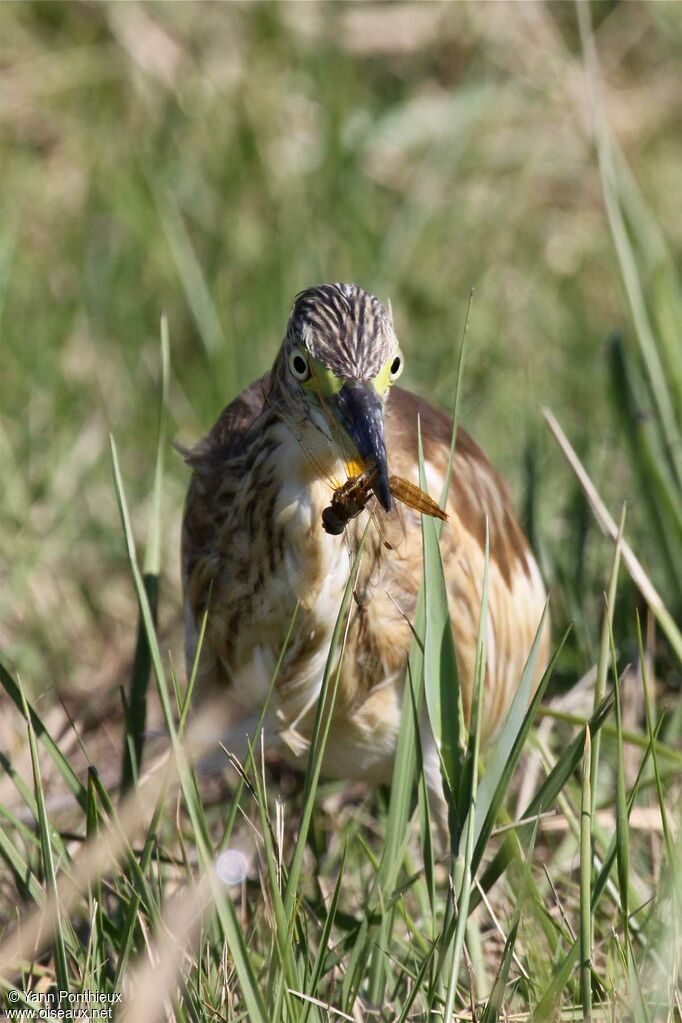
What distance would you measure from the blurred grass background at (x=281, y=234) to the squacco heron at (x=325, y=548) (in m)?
0.41

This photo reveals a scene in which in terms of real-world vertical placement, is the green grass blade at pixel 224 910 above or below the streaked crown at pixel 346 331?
below

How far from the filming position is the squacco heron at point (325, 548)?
2.00 m

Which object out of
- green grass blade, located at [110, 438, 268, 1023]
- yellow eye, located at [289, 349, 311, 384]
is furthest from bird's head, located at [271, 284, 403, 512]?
green grass blade, located at [110, 438, 268, 1023]

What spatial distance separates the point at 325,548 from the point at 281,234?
2.25m

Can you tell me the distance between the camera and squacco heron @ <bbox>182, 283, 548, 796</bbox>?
200 centimetres

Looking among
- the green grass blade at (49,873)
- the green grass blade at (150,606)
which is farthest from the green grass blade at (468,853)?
the green grass blade at (150,606)

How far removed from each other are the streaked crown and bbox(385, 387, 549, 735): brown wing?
0.37 meters

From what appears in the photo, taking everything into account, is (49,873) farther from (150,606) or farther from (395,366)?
(395,366)

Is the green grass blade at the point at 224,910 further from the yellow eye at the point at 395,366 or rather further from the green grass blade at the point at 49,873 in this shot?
the yellow eye at the point at 395,366

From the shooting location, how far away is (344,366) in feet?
6.41

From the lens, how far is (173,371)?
4.13 meters

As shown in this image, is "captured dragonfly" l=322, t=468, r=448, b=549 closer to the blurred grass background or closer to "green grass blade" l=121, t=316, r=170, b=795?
"green grass blade" l=121, t=316, r=170, b=795

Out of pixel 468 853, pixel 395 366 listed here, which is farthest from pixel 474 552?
pixel 468 853

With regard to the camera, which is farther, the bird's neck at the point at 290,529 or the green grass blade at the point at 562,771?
the bird's neck at the point at 290,529
